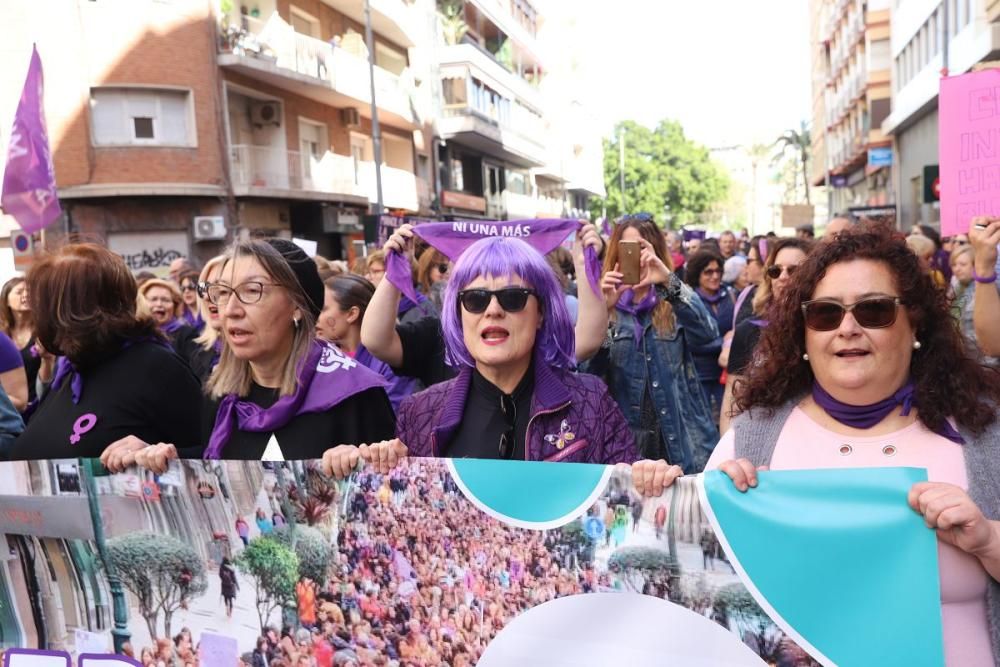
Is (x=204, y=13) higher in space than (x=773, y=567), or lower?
higher

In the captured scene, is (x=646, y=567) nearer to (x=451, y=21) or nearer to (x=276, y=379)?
(x=276, y=379)

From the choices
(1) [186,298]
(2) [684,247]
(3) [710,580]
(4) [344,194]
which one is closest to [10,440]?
(3) [710,580]

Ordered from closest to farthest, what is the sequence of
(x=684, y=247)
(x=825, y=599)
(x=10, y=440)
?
1. (x=825, y=599)
2. (x=10, y=440)
3. (x=684, y=247)

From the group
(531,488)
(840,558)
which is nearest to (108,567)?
(531,488)

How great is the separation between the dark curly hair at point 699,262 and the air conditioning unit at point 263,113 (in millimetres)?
19861

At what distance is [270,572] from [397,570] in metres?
0.38

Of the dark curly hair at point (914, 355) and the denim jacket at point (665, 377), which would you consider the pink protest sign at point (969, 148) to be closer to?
the denim jacket at point (665, 377)

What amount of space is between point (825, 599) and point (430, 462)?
1016 millimetres

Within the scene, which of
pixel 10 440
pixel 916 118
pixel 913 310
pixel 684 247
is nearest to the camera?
pixel 913 310

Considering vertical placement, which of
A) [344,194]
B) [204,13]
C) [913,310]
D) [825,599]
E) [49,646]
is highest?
[204,13]

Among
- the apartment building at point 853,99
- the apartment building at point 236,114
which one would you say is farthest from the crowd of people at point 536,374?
the apartment building at point 853,99

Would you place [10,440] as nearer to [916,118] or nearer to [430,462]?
[430,462]

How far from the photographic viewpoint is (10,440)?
3.65 metres

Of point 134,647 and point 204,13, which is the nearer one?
point 134,647
